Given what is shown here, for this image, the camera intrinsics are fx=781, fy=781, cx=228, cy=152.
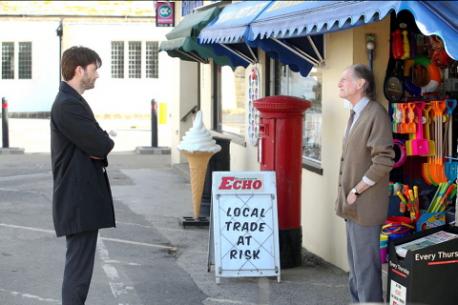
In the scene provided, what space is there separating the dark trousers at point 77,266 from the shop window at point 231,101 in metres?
6.36

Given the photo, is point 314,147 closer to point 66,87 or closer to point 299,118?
point 299,118

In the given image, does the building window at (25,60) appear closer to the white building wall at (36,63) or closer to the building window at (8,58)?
the white building wall at (36,63)

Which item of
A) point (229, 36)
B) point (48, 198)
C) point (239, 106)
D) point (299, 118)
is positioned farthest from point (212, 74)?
point (299, 118)

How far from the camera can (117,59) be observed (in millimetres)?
30172

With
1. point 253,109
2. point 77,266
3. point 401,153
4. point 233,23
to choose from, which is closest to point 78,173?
point 77,266

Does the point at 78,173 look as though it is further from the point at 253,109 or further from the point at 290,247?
the point at 253,109

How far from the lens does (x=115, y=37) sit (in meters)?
30.0

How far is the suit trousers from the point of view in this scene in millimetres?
5332

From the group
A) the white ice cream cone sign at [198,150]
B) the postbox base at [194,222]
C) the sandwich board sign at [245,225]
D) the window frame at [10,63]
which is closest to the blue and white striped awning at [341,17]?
the sandwich board sign at [245,225]

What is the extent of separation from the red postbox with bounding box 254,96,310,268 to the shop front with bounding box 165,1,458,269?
0.38 meters

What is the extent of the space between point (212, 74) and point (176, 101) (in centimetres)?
250

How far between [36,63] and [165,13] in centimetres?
1427

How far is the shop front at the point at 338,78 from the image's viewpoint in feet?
20.6

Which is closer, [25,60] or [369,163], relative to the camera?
[369,163]
